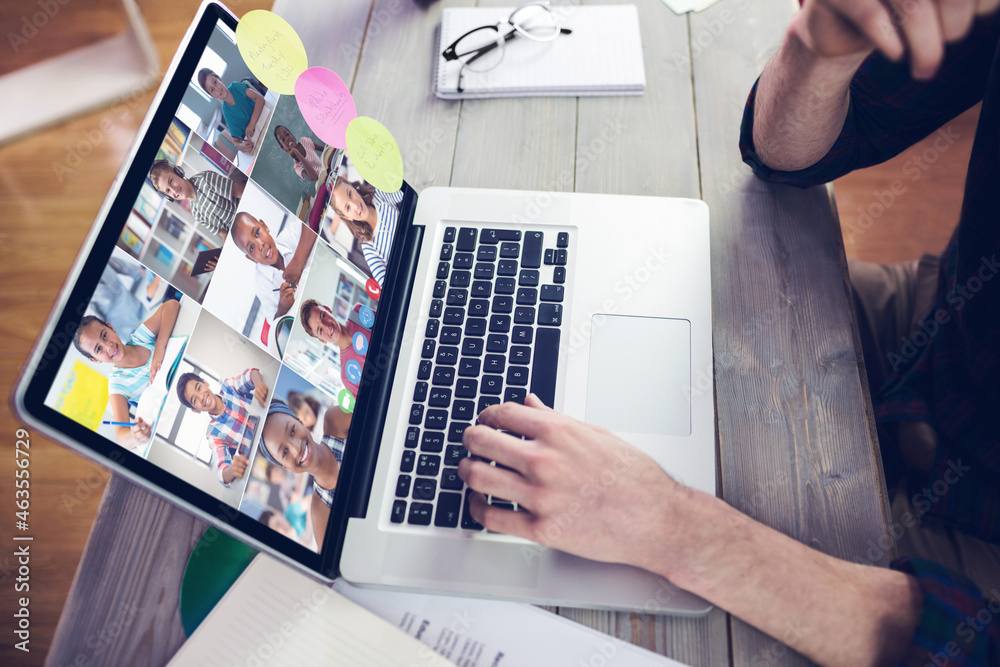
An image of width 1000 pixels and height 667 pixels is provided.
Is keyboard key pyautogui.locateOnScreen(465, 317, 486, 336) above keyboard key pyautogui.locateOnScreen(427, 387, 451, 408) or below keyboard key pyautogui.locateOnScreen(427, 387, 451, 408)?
above

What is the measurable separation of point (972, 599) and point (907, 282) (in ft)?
1.76

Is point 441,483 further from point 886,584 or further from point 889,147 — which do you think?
point 889,147

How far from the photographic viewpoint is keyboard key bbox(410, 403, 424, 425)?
64 centimetres

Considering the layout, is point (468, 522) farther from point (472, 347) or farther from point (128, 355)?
point (128, 355)

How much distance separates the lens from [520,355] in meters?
0.67

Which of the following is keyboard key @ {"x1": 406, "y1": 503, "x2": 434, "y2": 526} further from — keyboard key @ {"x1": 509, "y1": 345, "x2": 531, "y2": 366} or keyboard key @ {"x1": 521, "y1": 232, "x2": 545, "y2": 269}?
keyboard key @ {"x1": 521, "y1": 232, "x2": 545, "y2": 269}

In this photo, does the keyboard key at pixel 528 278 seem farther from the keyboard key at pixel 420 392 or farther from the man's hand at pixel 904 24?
the man's hand at pixel 904 24

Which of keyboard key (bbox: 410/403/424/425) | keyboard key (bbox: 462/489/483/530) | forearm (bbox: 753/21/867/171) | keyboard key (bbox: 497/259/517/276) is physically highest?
forearm (bbox: 753/21/867/171)

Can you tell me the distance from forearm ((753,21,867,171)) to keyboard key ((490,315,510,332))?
386 millimetres

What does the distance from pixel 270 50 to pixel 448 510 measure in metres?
0.49

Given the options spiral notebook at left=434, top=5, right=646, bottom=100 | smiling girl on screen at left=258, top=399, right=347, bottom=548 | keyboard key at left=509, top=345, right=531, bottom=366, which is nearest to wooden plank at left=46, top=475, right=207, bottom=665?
smiling girl on screen at left=258, top=399, right=347, bottom=548

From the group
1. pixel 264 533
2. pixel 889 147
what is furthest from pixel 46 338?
pixel 889 147

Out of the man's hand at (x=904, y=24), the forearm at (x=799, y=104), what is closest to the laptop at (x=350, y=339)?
the forearm at (x=799, y=104)

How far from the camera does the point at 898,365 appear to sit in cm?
83
